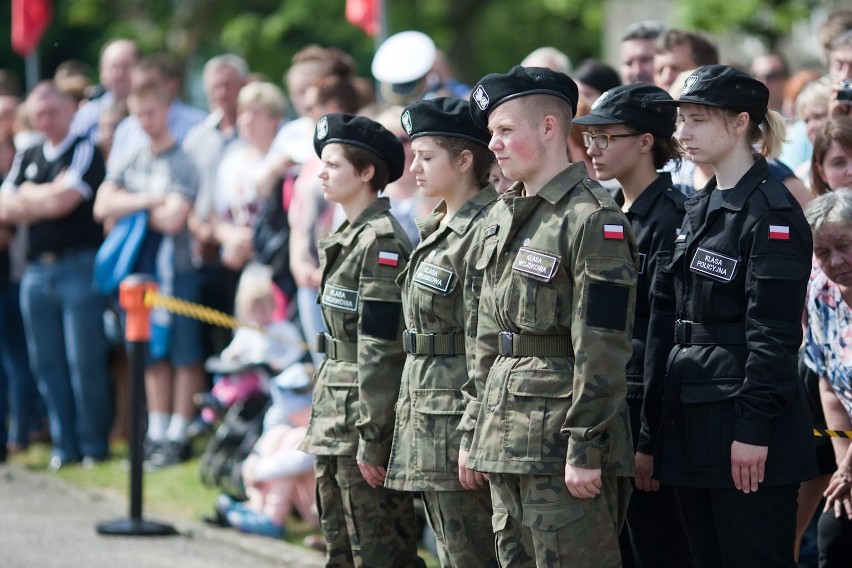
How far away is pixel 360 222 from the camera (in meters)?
5.54

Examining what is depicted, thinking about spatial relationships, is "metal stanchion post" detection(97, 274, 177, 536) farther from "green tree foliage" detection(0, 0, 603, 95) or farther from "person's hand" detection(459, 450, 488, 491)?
"green tree foliage" detection(0, 0, 603, 95)

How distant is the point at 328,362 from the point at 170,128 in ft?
17.6

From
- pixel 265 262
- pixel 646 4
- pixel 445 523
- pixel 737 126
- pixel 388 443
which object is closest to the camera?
pixel 737 126

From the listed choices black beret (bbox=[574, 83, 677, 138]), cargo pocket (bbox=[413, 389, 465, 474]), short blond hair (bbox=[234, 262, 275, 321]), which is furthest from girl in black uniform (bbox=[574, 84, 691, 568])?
short blond hair (bbox=[234, 262, 275, 321])

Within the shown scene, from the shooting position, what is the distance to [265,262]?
29.1 ft

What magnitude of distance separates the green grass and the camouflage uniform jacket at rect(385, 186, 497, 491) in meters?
2.55

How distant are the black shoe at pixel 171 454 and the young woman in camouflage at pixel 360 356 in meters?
3.90

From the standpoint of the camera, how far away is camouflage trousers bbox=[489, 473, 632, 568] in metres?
4.20

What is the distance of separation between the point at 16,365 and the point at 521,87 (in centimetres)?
707

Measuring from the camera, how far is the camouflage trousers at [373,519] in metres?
5.39

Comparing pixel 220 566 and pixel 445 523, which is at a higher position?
pixel 445 523

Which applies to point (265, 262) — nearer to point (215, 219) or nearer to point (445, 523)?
point (215, 219)

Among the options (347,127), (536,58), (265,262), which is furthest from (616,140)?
(265,262)

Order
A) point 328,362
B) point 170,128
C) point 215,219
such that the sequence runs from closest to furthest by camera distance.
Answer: point 328,362, point 215,219, point 170,128
